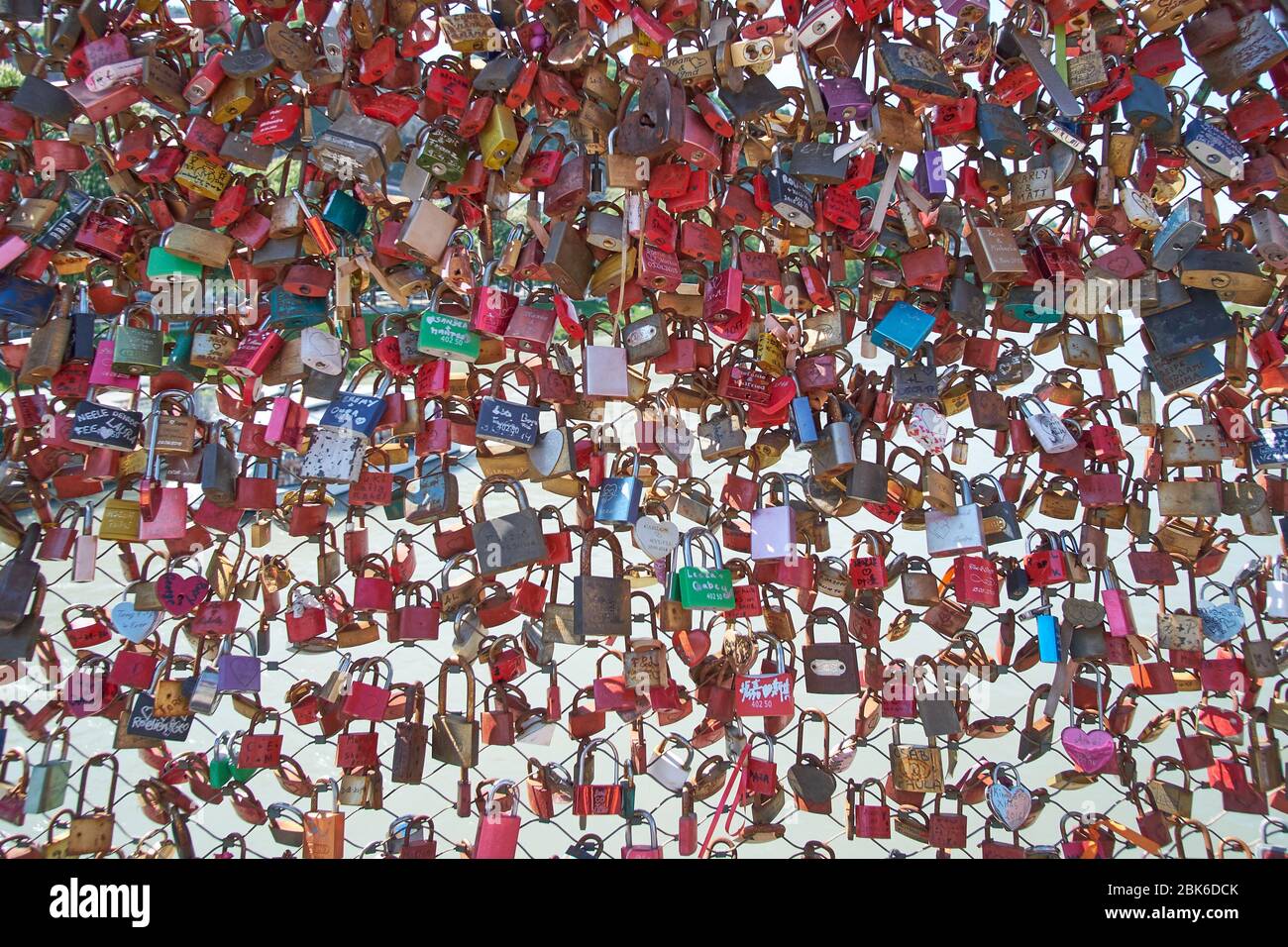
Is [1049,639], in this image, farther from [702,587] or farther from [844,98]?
[844,98]

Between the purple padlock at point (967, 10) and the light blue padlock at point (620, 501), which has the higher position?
the purple padlock at point (967, 10)

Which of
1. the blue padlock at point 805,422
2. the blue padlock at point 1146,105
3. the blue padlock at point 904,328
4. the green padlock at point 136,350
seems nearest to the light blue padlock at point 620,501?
the blue padlock at point 805,422

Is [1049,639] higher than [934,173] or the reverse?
the reverse

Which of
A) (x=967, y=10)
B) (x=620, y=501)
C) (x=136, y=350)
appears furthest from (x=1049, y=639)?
(x=136, y=350)

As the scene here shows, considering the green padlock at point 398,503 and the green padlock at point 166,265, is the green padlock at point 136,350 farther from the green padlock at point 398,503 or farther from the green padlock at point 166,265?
the green padlock at point 398,503

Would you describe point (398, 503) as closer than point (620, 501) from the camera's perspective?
No

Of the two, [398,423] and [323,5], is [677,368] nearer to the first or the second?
[398,423]
